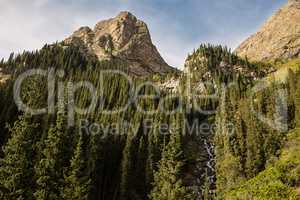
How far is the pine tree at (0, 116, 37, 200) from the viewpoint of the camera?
143ft

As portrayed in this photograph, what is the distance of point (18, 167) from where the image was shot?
146 feet

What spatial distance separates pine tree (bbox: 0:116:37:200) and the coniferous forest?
0.35 ft

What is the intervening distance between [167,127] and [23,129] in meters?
74.6

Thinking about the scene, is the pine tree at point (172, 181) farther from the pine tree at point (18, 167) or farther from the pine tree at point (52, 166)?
the pine tree at point (18, 167)

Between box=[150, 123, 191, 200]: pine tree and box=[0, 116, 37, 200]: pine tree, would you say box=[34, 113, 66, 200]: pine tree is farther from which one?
box=[150, 123, 191, 200]: pine tree

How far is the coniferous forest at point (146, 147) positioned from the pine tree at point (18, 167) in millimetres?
108

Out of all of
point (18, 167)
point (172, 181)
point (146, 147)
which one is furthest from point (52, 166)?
point (146, 147)

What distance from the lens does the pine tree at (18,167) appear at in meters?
43.7

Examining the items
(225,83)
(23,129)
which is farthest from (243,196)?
(225,83)

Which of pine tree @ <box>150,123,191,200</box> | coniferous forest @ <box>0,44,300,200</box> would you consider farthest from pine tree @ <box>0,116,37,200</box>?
pine tree @ <box>150,123,191,200</box>

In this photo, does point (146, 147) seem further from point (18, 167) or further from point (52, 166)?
point (18, 167)

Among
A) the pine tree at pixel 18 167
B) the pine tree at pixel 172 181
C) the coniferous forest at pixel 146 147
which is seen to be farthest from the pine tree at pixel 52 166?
the pine tree at pixel 172 181

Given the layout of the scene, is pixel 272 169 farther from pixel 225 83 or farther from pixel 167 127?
pixel 225 83

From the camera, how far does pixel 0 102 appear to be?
365 ft
